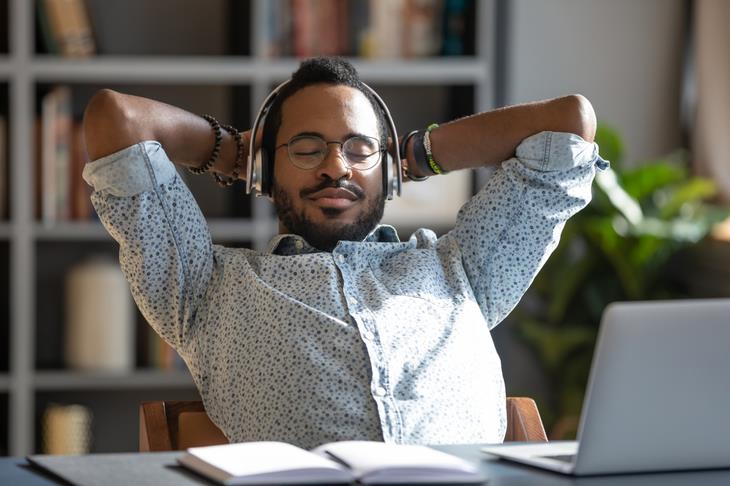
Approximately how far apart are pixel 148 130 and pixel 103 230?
4.79 ft

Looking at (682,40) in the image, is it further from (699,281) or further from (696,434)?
(696,434)

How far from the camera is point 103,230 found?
120 inches

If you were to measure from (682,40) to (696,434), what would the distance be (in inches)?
107

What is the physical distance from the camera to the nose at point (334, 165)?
166cm

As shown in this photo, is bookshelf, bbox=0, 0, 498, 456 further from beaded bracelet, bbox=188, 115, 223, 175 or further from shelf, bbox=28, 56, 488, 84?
beaded bracelet, bbox=188, 115, 223, 175

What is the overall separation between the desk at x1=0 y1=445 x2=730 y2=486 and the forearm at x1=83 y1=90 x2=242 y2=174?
62cm

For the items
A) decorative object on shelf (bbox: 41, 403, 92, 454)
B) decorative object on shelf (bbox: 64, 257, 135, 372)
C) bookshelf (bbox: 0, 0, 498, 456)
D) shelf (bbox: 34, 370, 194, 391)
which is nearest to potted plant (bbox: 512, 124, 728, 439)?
bookshelf (bbox: 0, 0, 498, 456)

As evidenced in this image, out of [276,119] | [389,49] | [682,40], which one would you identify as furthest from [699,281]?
[276,119]

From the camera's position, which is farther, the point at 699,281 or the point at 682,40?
the point at 682,40

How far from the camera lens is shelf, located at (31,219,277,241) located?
9.94ft

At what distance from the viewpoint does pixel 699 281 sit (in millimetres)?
3293

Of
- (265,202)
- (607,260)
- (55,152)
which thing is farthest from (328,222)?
(607,260)

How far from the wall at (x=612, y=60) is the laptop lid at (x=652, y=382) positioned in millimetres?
2476

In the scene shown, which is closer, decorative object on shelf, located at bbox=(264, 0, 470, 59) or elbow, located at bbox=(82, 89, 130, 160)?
elbow, located at bbox=(82, 89, 130, 160)
